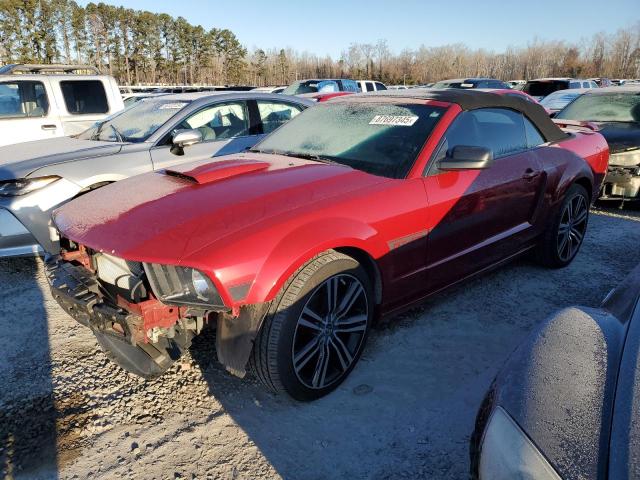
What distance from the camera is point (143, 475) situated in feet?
7.18

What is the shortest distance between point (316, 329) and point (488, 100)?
7.51 feet

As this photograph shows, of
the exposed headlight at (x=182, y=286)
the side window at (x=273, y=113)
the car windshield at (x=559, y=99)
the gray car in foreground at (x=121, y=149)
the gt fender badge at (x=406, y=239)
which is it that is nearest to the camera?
the exposed headlight at (x=182, y=286)

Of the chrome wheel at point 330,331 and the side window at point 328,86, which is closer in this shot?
the chrome wheel at point 330,331

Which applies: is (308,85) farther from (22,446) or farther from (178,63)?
(178,63)

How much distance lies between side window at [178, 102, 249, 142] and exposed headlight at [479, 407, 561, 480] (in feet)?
14.9

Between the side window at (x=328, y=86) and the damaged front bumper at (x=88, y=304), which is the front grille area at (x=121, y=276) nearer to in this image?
the damaged front bumper at (x=88, y=304)

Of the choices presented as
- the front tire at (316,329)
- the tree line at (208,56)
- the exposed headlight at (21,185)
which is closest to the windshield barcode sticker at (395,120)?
the front tire at (316,329)

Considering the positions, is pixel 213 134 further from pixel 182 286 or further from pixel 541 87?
pixel 541 87

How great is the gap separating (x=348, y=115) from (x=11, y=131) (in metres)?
6.17

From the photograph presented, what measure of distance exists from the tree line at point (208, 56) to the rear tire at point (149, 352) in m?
37.8

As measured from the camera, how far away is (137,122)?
17.8 ft

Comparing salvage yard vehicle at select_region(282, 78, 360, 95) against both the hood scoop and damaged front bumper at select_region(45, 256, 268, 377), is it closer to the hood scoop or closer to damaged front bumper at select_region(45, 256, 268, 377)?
the hood scoop

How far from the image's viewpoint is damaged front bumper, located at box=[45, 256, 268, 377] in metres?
2.28

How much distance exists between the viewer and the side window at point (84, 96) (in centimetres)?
767
